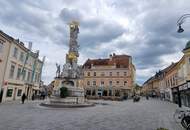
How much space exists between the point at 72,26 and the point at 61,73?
8888 mm

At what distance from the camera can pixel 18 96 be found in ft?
103

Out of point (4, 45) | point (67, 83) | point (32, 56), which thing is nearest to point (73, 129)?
point (67, 83)

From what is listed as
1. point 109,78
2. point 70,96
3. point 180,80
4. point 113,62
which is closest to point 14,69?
point 70,96

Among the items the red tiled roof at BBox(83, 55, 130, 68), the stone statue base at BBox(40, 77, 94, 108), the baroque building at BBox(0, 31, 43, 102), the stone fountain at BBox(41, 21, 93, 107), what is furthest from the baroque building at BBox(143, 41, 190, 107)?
the baroque building at BBox(0, 31, 43, 102)

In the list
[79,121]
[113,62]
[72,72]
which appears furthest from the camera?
[113,62]

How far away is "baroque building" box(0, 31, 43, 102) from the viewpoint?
25.2 meters

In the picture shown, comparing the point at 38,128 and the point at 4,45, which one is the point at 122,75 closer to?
the point at 4,45

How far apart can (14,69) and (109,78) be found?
3632 cm

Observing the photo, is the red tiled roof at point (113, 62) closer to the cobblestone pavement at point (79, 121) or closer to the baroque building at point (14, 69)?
the baroque building at point (14, 69)

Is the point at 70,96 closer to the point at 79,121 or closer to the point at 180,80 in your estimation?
the point at 79,121

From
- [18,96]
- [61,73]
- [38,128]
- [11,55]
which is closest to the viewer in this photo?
[38,128]

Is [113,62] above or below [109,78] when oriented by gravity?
above

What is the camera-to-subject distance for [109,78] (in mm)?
59188

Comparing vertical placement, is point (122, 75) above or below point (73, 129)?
above
